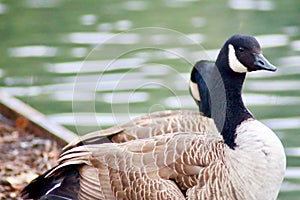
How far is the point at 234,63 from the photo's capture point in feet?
23.2

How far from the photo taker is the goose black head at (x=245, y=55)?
688 centimetres

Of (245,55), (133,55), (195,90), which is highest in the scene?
(245,55)

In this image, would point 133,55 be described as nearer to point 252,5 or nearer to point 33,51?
point 33,51

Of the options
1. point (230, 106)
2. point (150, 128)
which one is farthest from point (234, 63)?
point (150, 128)

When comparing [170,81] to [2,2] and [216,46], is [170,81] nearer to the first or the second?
[216,46]

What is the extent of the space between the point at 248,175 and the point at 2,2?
10.0 m

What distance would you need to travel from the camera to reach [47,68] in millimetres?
12602

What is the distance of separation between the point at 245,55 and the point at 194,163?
40.7 inches

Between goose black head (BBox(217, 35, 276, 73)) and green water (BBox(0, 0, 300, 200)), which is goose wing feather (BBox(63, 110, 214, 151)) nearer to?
goose black head (BBox(217, 35, 276, 73))

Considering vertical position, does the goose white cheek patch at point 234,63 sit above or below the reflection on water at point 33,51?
below

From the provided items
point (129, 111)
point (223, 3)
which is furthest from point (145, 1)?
point (129, 111)

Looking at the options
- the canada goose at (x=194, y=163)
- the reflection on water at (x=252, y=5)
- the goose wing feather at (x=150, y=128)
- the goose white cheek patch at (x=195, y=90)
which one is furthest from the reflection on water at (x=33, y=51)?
the canada goose at (x=194, y=163)

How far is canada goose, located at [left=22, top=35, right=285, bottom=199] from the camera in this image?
651 cm

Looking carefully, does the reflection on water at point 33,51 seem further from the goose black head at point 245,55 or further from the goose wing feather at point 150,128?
the goose black head at point 245,55
